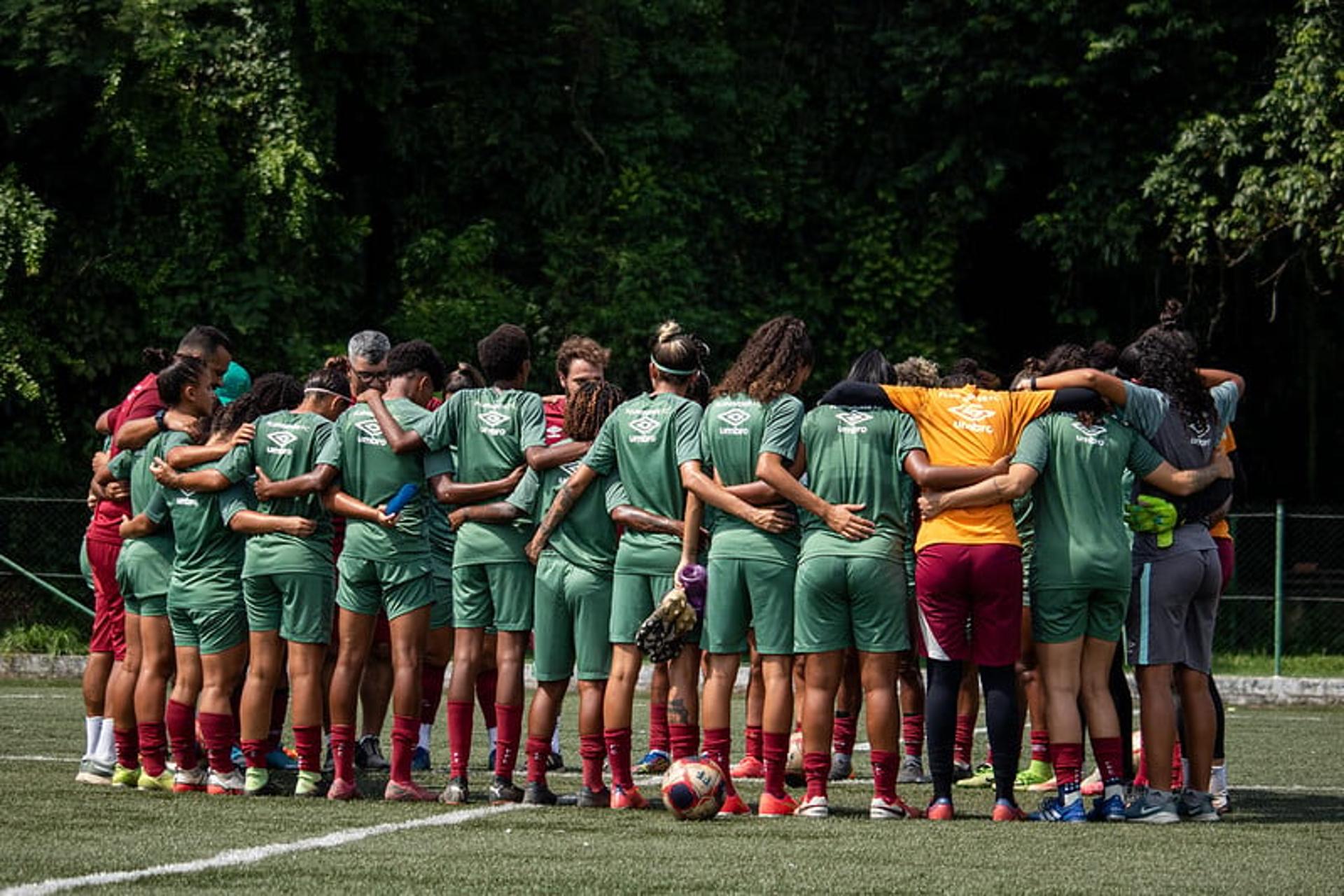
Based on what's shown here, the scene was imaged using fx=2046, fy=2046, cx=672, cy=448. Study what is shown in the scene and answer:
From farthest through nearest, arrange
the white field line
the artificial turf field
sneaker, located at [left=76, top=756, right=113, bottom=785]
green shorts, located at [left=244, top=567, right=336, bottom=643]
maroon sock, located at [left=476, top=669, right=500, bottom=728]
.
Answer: maroon sock, located at [left=476, top=669, right=500, bottom=728], sneaker, located at [left=76, top=756, right=113, bottom=785], green shorts, located at [left=244, top=567, right=336, bottom=643], the artificial turf field, the white field line

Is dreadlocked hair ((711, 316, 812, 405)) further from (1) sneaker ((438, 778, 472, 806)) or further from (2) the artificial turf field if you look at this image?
(1) sneaker ((438, 778, 472, 806))

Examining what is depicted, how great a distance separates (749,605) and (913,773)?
192 centimetres

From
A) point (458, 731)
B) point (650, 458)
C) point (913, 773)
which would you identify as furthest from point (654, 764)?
point (650, 458)

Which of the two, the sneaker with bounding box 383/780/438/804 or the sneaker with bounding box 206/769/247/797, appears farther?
the sneaker with bounding box 206/769/247/797

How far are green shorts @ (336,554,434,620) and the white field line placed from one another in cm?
108

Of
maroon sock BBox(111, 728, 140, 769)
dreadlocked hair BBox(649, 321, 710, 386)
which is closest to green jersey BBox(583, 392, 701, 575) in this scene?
dreadlocked hair BBox(649, 321, 710, 386)

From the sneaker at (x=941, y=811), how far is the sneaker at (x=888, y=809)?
9cm

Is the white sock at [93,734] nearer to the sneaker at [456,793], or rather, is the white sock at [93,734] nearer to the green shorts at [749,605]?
the sneaker at [456,793]

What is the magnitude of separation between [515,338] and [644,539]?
49.0 inches

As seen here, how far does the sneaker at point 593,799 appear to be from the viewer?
31.5 ft

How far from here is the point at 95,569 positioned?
11023mm

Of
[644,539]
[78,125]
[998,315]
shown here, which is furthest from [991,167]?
[644,539]

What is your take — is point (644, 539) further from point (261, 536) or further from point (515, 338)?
point (261, 536)

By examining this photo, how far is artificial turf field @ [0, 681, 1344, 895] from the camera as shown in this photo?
23.1 feet
